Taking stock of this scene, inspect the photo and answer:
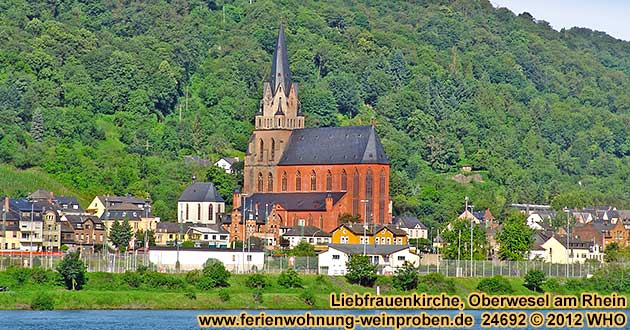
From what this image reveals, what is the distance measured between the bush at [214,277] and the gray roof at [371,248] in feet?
52.3

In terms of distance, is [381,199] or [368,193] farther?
[368,193]

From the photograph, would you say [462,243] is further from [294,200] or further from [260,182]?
[260,182]

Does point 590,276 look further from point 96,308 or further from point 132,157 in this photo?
point 132,157

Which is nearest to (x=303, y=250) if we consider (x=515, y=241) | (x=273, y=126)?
(x=515, y=241)

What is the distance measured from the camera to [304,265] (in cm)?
12450

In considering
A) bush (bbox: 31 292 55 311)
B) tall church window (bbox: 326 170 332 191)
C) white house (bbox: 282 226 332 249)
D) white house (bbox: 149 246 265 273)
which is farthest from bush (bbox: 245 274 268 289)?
tall church window (bbox: 326 170 332 191)

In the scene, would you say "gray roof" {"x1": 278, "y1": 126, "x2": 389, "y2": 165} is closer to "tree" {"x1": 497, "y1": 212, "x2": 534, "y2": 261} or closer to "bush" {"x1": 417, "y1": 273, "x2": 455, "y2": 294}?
"tree" {"x1": 497, "y1": 212, "x2": 534, "y2": 261}

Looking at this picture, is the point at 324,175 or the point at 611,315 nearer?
the point at 611,315

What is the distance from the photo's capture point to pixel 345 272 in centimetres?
12325

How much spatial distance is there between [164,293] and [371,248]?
26.8 meters

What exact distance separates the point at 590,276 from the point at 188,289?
36921 mm

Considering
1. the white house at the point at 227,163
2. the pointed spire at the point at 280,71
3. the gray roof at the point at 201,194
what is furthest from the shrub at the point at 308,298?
the white house at the point at 227,163

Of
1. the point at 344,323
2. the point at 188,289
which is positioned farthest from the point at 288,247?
the point at 344,323

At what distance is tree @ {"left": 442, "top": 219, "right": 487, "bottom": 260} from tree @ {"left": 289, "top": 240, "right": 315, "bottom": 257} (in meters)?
12.2
